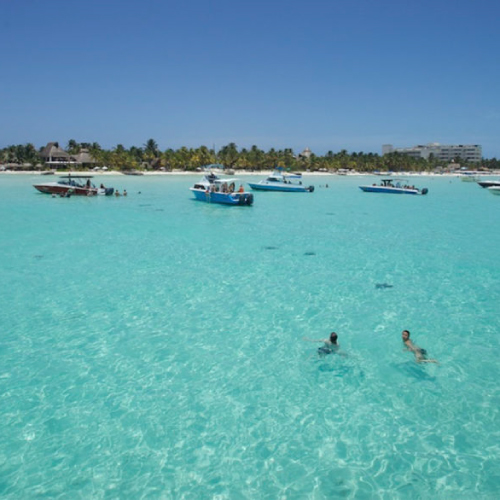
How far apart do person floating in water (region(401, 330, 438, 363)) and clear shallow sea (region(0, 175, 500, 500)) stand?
0.21 metres

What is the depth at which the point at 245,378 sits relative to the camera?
8.41 meters

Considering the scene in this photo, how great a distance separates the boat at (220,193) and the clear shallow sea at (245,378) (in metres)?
18.6

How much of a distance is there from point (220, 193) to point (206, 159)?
7662cm

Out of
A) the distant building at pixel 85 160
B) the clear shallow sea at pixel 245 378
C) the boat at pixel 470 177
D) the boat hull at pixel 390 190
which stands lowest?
the clear shallow sea at pixel 245 378

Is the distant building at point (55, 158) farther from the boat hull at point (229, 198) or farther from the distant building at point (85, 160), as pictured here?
the boat hull at point (229, 198)

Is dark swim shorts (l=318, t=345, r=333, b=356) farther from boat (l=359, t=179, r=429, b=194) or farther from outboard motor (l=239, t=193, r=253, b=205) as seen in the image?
boat (l=359, t=179, r=429, b=194)

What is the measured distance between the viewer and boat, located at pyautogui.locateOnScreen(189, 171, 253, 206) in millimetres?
36625

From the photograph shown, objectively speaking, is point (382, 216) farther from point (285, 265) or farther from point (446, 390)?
point (446, 390)

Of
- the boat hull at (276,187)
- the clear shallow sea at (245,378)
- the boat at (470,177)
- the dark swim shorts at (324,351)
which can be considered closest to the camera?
the clear shallow sea at (245,378)

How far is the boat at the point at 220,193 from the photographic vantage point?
120ft

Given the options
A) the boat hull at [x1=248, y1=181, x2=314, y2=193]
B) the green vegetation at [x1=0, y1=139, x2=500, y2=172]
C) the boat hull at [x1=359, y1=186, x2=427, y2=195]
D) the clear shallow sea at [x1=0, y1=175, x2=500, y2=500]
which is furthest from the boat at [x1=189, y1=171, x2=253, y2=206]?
the green vegetation at [x1=0, y1=139, x2=500, y2=172]

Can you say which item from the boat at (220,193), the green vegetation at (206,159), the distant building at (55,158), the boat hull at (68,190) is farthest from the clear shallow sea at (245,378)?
the distant building at (55,158)

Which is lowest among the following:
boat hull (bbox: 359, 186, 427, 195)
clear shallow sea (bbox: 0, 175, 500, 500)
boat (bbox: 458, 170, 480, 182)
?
clear shallow sea (bbox: 0, 175, 500, 500)

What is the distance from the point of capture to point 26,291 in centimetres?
1331
